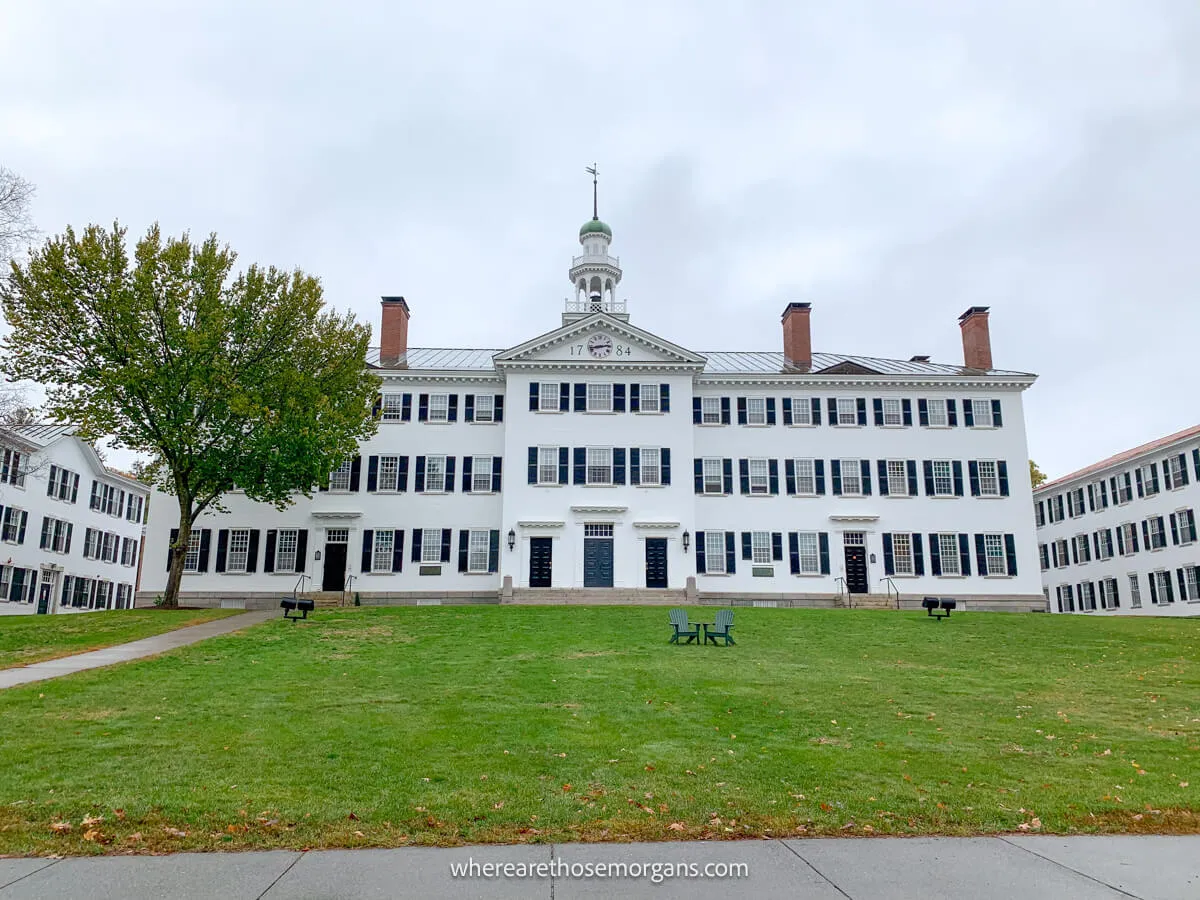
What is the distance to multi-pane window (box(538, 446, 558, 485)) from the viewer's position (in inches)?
1444

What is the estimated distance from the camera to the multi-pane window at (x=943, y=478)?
38188 mm

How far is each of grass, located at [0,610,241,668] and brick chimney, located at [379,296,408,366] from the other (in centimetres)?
1532

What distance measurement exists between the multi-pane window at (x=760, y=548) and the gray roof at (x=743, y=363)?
24.2ft

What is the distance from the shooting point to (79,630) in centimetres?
2339

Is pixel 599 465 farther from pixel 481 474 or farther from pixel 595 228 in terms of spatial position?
pixel 595 228

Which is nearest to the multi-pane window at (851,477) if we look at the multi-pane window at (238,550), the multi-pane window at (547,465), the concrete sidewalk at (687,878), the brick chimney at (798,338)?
the brick chimney at (798,338)

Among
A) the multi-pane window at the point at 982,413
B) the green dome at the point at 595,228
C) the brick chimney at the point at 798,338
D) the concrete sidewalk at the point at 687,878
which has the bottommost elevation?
→ the concrete sidewalk at the point at 687,878

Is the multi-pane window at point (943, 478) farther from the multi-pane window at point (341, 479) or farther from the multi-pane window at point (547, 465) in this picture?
the multi-pane window at point (341, 479)

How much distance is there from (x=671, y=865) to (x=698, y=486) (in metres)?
31.7

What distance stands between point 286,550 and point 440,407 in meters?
8.83

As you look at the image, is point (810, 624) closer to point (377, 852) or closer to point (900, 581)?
point (900, 581)

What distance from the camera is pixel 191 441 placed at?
29.1 metres

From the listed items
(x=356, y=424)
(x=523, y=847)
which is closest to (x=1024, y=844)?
(x=523, y=847)

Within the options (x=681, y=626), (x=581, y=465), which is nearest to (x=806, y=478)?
(x=581, y=465)
